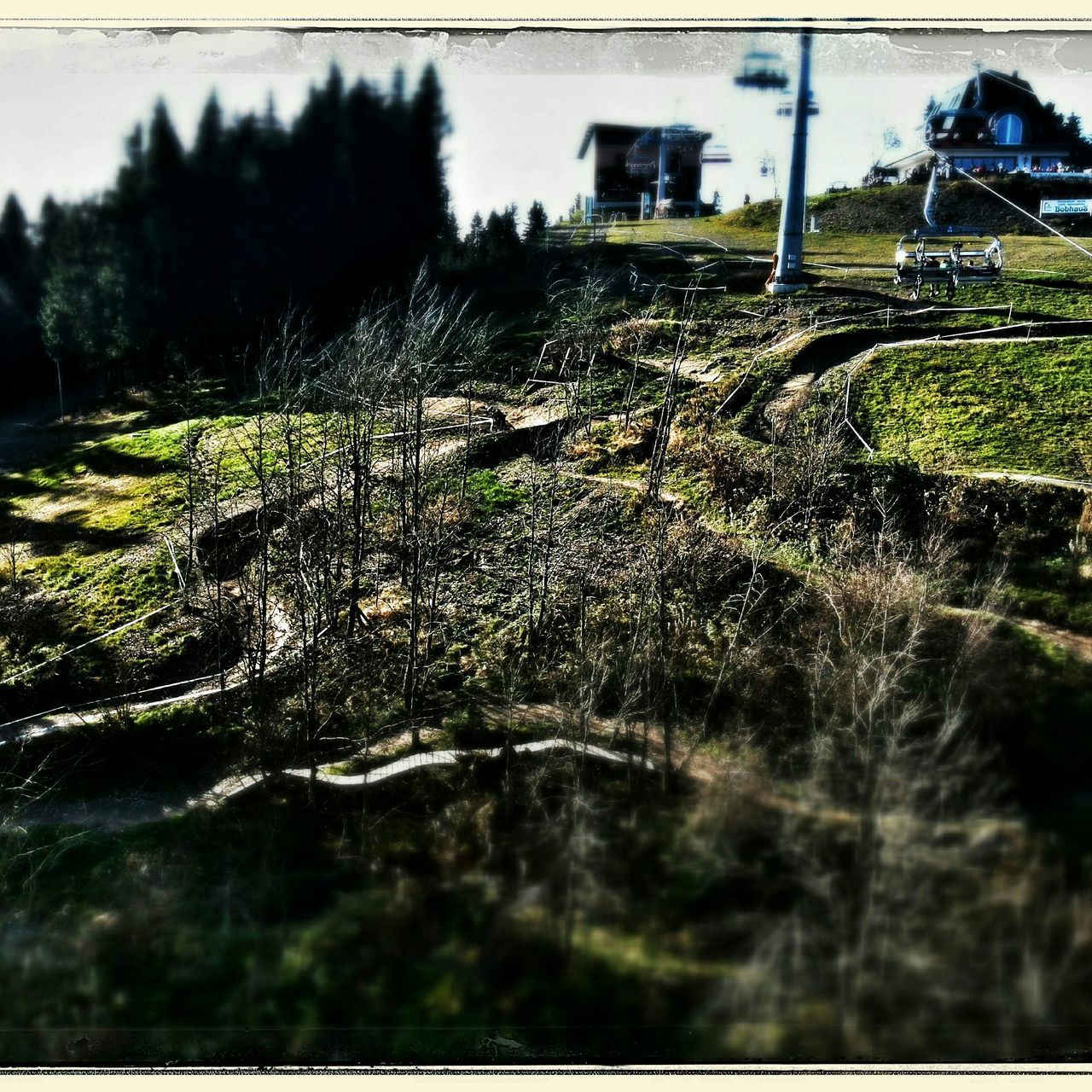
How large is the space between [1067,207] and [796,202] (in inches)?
88.7

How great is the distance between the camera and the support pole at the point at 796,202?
5357 mm

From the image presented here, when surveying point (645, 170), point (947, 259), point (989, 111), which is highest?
point (989, 111)

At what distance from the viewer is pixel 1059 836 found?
427cm

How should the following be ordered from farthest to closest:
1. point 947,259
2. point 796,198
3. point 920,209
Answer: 1. point 947,259
2. point 920,209
3. point 796,198

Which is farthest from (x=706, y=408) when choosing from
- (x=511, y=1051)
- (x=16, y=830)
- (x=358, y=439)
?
(x=16, y=830)

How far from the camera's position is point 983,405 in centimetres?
705

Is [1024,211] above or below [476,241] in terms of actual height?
above

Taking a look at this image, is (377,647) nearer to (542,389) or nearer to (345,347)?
(345,347)

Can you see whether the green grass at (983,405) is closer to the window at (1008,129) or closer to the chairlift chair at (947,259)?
the chairlift chair at (947,259)

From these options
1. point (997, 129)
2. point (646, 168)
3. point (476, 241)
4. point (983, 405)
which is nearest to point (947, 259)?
point (983, 405)

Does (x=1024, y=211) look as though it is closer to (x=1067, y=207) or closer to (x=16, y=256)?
(x=1067, y=207)

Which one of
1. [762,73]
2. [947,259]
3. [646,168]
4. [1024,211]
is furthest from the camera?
[947,259]

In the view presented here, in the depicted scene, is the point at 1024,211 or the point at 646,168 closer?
the point at 646,168

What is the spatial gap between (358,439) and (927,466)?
172 inches
